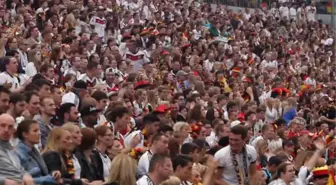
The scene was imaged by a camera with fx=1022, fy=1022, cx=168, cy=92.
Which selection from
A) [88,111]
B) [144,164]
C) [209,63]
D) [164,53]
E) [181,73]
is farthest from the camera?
[209,63]

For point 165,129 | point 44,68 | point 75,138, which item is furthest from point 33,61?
point 75,138

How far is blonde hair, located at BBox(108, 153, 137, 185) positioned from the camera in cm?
1071

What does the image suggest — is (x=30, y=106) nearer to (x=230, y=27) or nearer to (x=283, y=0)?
(x=230, y=27)

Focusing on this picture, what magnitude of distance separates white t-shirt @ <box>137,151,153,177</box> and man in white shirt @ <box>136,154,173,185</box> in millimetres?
868

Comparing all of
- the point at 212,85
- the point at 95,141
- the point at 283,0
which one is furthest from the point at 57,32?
the point at 283,0

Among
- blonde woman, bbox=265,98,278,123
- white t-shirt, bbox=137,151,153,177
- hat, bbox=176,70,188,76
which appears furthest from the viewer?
hat, bbox=176,70,188,76

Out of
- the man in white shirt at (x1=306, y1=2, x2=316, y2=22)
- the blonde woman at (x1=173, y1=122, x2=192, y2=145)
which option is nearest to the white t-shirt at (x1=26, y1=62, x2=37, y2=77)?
the blonde woman at (x1=173, y1=122, x2=192, y2=145)

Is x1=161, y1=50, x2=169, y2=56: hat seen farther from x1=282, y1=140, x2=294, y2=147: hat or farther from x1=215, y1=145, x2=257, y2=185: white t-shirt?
x1=215, y1=145, x2=257, y2=185: white t-shirt

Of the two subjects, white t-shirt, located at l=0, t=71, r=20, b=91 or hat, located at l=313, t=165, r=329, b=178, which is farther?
white t-shirt, located at l=0, t=71, r=20, b=91

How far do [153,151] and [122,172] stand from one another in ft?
4.99

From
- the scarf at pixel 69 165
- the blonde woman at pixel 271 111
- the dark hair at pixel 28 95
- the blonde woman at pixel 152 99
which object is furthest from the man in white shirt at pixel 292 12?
the scarf at pixel 69 165

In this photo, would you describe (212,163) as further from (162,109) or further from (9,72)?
(9,72)

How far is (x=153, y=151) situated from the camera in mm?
12227

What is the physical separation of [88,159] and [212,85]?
1231cm
